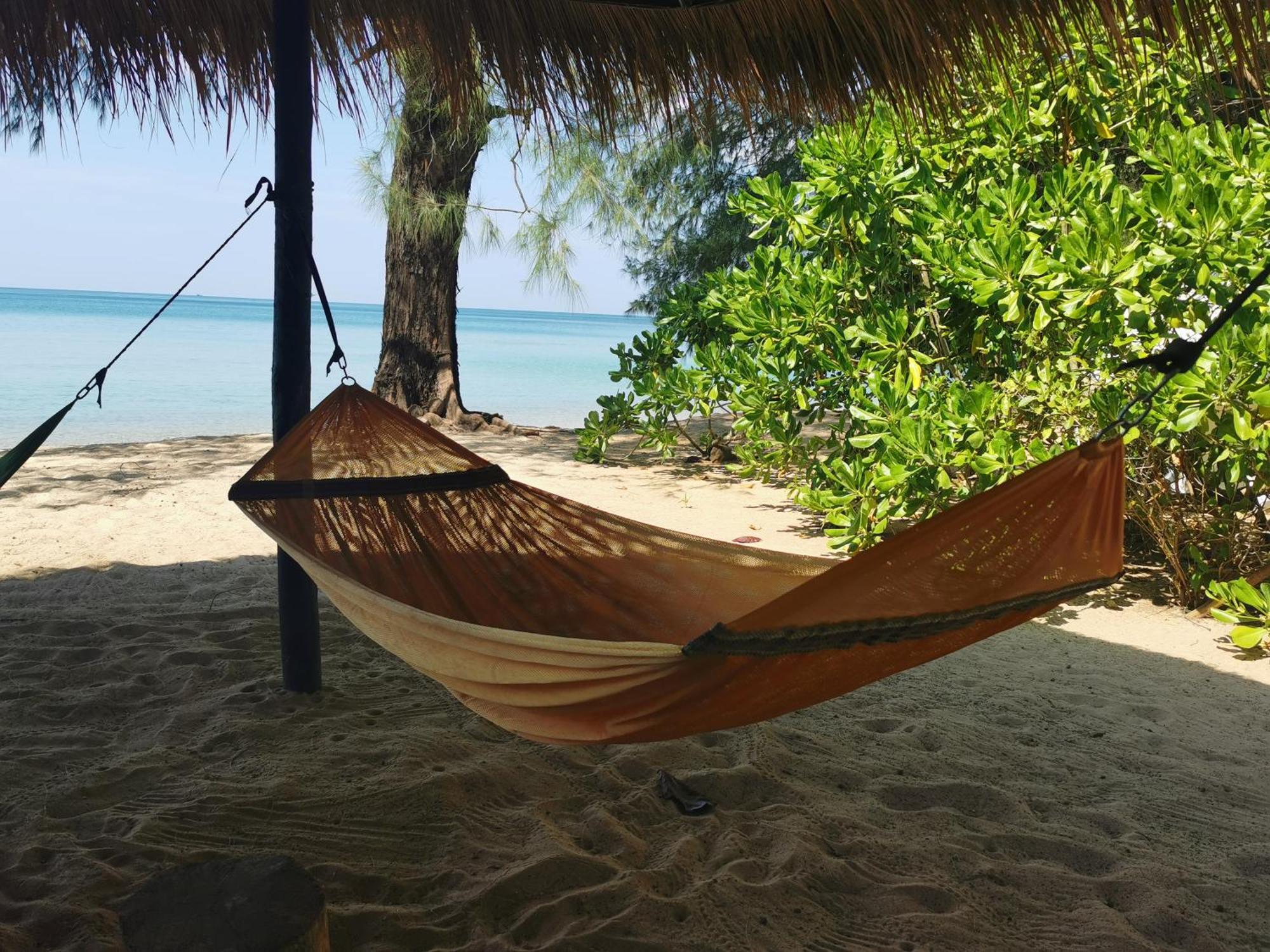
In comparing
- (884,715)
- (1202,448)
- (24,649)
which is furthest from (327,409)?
(1202,448)

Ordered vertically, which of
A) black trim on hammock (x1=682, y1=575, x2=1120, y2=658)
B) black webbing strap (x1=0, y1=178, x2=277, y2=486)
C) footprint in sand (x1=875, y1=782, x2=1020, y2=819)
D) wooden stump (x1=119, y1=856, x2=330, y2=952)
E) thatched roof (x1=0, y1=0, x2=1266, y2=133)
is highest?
thatched roof (x1=0, y1=0, x2=1266, y2=133)

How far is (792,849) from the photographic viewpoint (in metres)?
1.49

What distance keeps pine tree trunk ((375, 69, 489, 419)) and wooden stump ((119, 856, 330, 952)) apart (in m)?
5.08

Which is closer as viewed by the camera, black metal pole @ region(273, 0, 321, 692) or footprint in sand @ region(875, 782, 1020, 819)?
footprint in sand @ region(875, 782, 1020, 819)

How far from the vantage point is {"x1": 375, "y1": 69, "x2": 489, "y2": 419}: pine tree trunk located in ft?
19.4

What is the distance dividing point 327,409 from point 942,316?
2.31 metres

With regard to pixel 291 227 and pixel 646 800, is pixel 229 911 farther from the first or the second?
pixel 291 227

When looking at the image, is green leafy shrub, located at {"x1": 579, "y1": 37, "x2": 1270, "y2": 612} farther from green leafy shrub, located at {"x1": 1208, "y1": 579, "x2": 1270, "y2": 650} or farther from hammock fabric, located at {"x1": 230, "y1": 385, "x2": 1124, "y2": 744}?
hammock fabric, located at {"x1": 230, "y1": 385, "x2": 1124, "y2": 744}

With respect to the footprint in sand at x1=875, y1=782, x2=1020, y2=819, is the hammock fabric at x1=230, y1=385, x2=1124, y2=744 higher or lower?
higher

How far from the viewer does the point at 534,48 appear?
2.32 meters

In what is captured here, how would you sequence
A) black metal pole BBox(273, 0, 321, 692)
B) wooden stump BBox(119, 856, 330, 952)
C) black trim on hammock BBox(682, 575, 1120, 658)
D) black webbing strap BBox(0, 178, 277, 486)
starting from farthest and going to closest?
black metal pole BBox(273, 0, 321, 692)
black webbing strap BBox(0, 178, 277, 486)
black trim on hammock BBox(682, 575, 1120, 658)
wooden stump BBox(119, 856, 330, 952)

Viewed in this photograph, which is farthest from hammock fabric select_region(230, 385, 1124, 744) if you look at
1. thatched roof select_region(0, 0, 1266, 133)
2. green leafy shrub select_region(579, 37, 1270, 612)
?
green leafy shrub select_region(579, 37, 1270, 612)

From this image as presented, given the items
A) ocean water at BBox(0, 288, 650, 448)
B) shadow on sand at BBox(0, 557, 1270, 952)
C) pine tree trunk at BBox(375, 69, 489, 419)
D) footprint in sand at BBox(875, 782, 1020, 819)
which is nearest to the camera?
shadow on sand at BBox(0, 557, 1270, 952)

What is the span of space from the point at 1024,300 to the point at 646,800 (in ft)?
6.13
